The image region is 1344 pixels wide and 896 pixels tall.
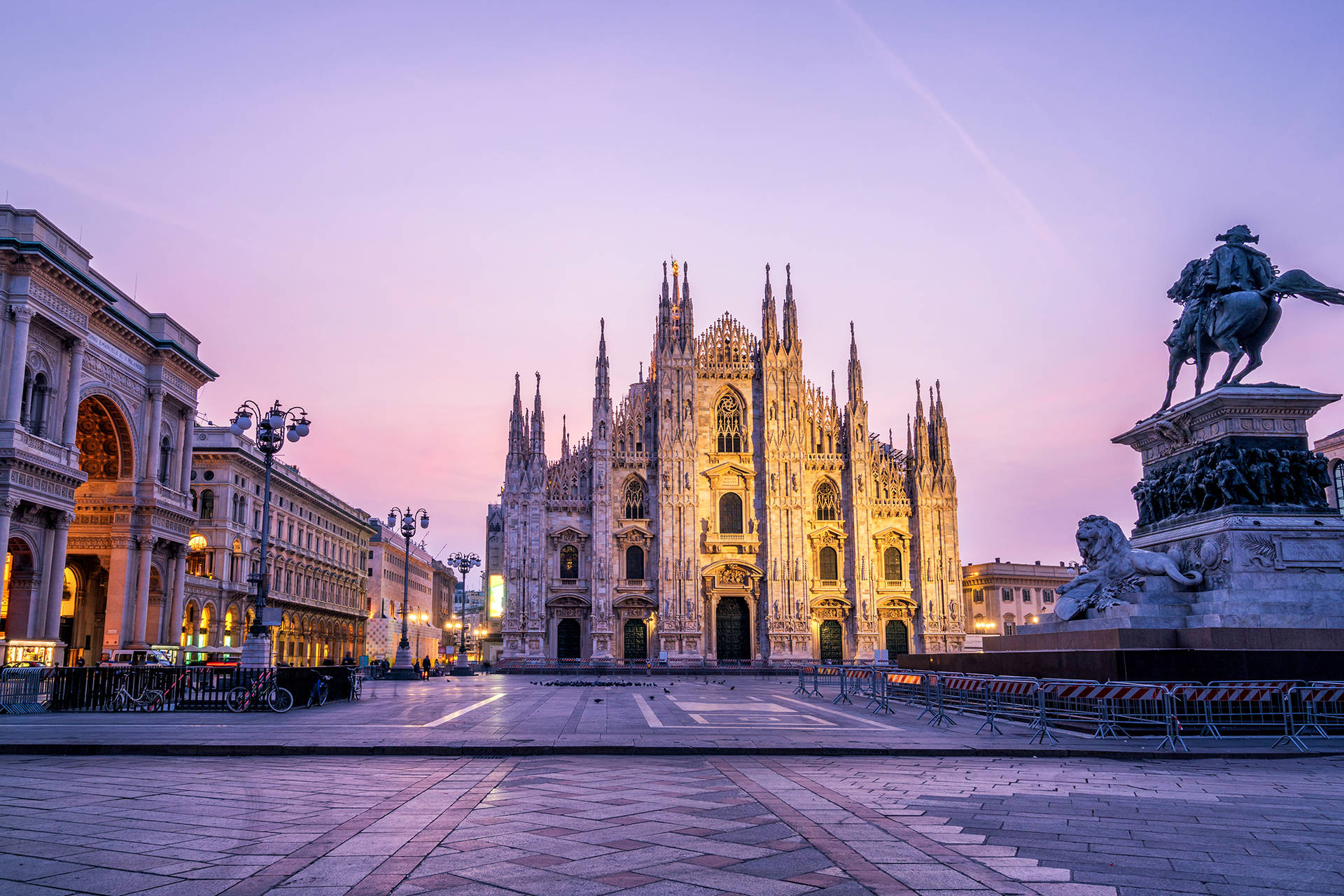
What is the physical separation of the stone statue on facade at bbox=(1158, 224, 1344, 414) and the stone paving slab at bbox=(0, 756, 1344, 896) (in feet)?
25.1

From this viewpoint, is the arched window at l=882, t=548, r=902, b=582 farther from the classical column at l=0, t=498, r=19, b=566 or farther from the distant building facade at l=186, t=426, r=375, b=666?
the classical column at l=0, t=498, r=19, b=566

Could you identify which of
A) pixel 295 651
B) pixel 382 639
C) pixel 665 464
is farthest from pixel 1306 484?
Result: pixel 382 639

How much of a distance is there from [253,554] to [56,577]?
2521cm

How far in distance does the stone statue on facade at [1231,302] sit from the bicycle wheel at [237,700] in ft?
61.3

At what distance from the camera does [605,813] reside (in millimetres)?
7863

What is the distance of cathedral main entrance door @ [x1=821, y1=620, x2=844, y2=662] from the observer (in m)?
56.9

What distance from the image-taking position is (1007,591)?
78375 mm

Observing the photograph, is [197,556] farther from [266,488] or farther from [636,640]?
[266,488]

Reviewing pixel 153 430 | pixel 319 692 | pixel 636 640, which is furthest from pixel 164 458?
pixel 636 640

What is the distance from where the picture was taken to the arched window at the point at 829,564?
189 ft

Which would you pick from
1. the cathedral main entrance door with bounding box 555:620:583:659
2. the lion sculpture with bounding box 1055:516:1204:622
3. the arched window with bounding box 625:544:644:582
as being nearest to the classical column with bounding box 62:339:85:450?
the cathedral main entrance door with bounding box 555:620:583:659

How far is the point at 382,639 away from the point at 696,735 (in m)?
74.2

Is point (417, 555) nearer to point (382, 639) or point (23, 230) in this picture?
point (382, 639)

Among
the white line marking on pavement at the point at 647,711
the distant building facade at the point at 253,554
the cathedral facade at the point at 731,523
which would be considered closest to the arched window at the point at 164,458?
the distant building facade at the point at 253,554
